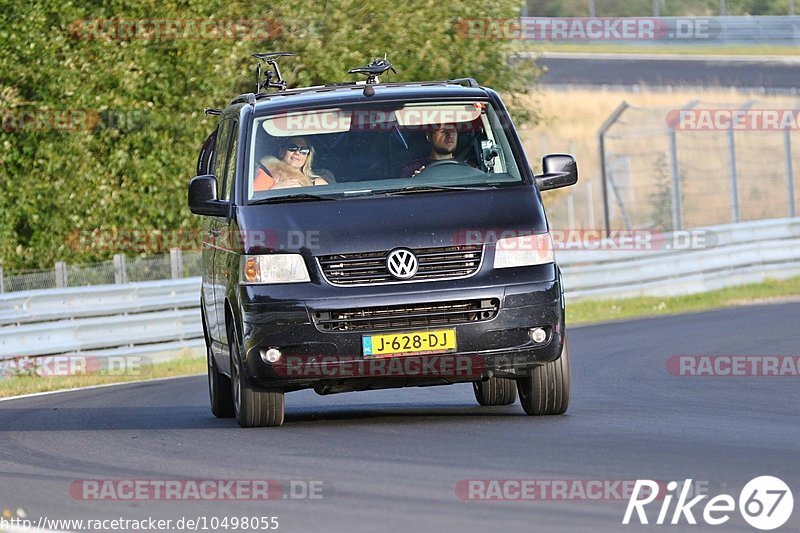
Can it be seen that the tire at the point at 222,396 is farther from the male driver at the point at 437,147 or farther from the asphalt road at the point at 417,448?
the male driver at the point at 437,147

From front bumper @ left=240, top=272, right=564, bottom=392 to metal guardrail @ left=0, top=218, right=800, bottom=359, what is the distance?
8.91 m

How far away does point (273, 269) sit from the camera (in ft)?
34.0

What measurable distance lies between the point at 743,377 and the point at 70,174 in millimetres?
14298

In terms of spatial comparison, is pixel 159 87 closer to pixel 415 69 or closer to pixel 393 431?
pixel 415 69

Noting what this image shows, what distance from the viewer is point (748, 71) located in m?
46.9

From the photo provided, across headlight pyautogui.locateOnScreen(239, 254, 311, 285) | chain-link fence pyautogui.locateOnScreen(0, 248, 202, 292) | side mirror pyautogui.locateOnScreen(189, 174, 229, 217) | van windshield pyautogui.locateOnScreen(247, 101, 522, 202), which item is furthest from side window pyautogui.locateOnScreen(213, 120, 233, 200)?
chain-link fence pyautogui.locateOnScreen(0, 248, 202, 292)

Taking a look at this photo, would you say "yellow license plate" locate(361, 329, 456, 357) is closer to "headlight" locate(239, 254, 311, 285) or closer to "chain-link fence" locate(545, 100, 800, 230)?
"headlight" locate(239, 254, 311, 285)

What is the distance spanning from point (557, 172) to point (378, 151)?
114cm

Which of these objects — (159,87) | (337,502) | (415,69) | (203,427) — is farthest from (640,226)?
(337,502)

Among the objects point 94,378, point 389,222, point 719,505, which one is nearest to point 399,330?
point 389,222

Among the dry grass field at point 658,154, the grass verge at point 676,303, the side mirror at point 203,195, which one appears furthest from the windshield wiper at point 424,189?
the dry grass field at point 658,154

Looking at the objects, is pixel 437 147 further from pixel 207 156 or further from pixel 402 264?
pixel 207 156

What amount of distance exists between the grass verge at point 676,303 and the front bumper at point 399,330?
13056 mm

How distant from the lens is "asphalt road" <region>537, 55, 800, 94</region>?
147 ft
